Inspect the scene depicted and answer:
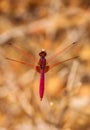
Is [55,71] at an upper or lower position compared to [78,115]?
upper

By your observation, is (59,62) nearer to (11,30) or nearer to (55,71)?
(55,71)

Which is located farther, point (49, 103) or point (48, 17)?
point (48, 17)

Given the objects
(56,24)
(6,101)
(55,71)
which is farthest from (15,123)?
(56,24)

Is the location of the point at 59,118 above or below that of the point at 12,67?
below

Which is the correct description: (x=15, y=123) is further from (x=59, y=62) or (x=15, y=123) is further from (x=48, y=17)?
(x=48, y=17)

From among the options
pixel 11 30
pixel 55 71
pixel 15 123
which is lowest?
pixel 15 123

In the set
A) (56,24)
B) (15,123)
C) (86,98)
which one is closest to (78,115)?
(86,98)
